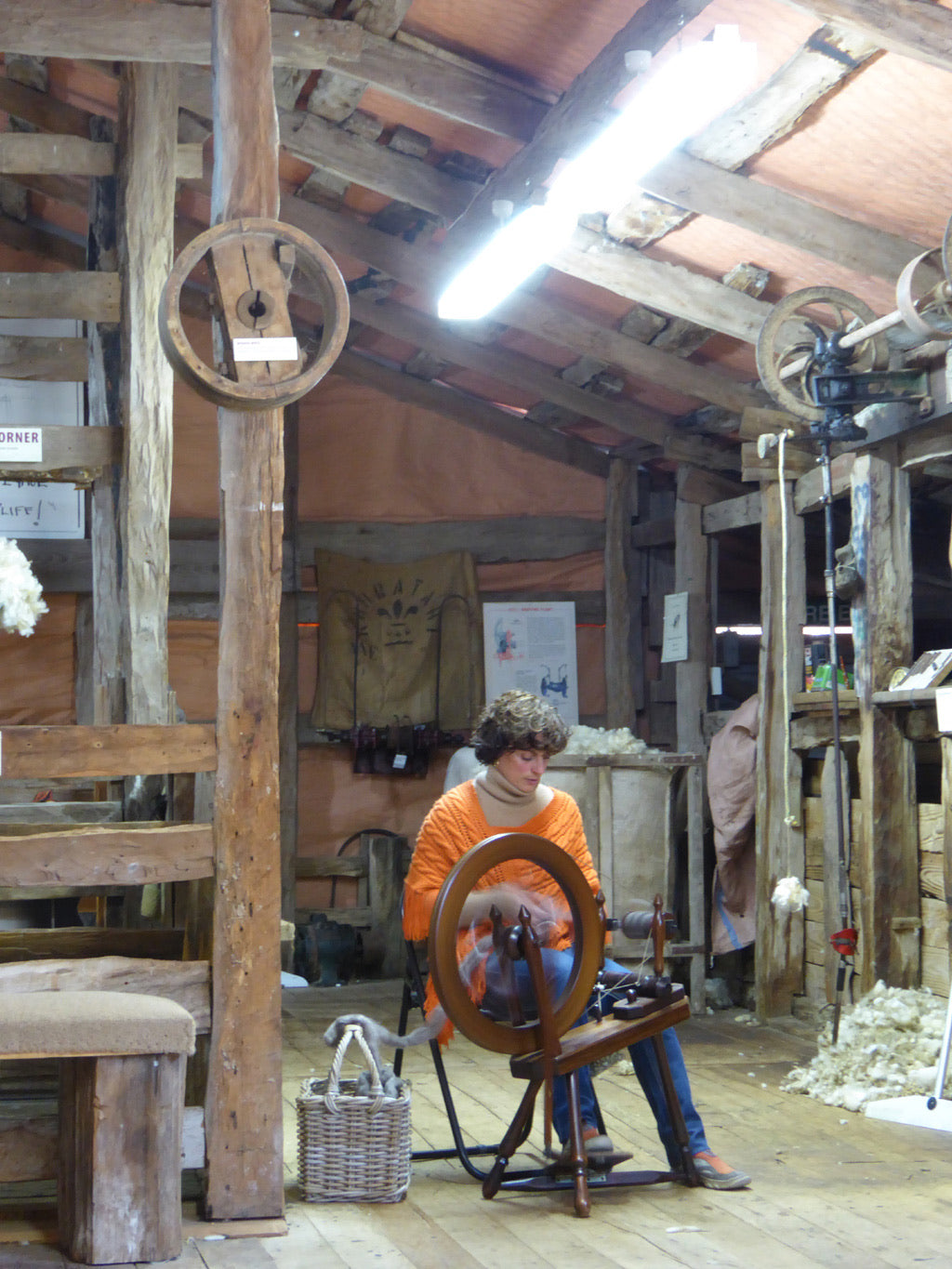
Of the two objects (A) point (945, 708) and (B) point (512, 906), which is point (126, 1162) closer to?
(B) point (512, 906)

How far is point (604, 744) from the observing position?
7035mm

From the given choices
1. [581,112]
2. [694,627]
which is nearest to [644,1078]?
[581,112]

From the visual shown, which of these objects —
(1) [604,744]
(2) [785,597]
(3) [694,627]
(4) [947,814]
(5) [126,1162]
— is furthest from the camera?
(3) [694,627]

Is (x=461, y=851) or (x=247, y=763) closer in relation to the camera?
(x=247, y=763)

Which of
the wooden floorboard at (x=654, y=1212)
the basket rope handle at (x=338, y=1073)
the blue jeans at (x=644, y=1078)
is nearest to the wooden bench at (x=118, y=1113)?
the wooden floorboard at (x=654, y=1212)

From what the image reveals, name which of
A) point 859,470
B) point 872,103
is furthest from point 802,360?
point 872,103

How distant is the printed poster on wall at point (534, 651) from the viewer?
8.54 metres

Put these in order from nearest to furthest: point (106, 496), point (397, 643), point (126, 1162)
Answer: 1. point (126, 1162)
2. point (106, 496)
3. point (397, 643)

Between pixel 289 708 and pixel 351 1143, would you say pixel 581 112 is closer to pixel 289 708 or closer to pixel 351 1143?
pixel 351 1143

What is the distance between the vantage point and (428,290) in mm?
6777

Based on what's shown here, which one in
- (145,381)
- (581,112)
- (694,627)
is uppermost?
(581,112)

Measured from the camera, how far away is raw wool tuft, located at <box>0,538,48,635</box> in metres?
4.39

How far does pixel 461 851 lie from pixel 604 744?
3.08 metres

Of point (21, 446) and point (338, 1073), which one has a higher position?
point (21, 446)
